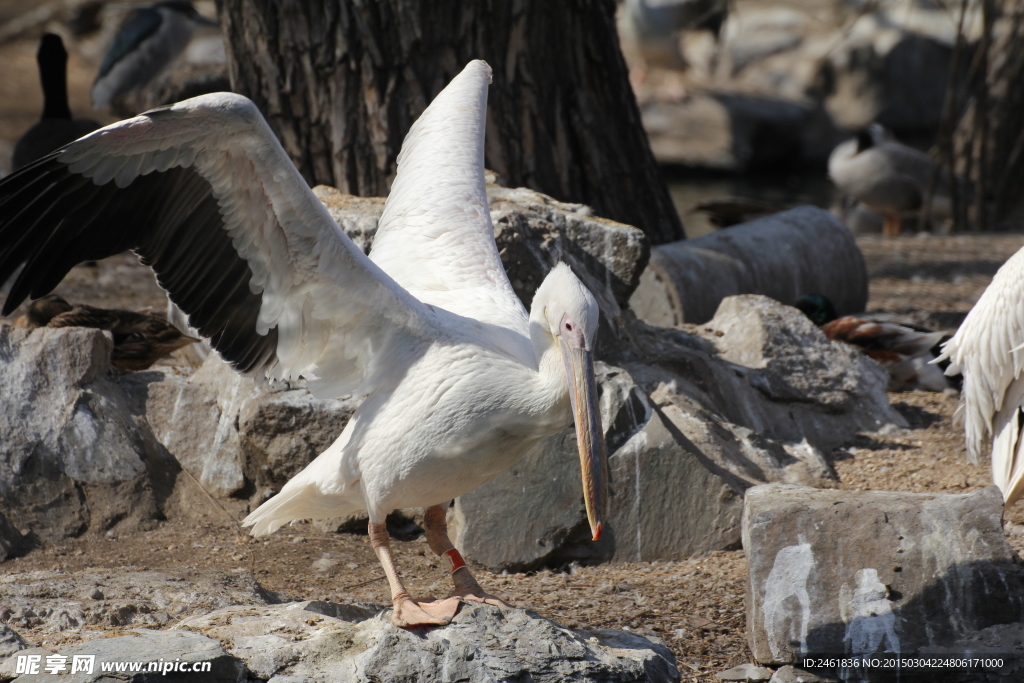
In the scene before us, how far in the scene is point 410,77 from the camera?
5574 millimetres

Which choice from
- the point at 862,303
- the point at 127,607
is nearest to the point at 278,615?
the point at 127,607

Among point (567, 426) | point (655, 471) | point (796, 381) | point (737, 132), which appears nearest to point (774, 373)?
point (796, 381)

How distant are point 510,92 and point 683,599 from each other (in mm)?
3140

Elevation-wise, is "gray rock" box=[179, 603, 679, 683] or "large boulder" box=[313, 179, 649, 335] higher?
"large boulder" box=[313, 179, 649, 335]

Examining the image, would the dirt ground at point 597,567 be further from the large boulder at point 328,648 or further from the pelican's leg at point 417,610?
the pelican's leg at point 417,610

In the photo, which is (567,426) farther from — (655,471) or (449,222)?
(449,222)

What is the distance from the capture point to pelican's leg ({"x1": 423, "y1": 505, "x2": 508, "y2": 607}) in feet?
10.6

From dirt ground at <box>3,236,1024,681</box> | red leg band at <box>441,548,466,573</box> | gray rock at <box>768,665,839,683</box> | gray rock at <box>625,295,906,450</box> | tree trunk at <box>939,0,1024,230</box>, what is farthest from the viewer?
tree trunk at <box>939,0,1024,230</box>

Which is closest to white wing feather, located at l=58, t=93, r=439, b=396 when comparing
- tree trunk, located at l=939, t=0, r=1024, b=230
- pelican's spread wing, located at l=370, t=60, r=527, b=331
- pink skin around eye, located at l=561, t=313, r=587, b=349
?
pelican's spread wing, located at l=370, t=60, r=527, b=331

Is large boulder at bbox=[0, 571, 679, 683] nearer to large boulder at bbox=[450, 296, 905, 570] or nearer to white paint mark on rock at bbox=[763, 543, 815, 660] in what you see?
white paint mark on rock at bbox=[763, 543, 815, 660]

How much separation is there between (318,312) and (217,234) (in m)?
0.38

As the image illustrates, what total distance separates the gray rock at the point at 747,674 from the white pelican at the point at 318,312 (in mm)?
675

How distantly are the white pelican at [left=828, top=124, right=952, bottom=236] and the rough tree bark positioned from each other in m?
5.31

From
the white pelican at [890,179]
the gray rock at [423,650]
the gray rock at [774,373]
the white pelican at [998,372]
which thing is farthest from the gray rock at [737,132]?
the gray rock at [423,650]
